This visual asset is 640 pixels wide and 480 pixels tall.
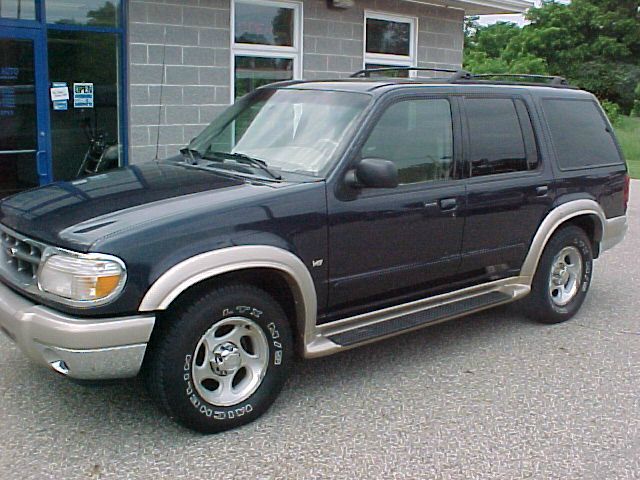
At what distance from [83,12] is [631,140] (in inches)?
938

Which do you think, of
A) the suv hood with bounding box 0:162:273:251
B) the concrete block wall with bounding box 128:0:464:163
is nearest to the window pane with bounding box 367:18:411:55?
the concrete block wall with bounding box 128:0:464:163

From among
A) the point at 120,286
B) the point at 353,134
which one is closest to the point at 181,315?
the point at 120,286

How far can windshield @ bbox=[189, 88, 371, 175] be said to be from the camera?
4746mm

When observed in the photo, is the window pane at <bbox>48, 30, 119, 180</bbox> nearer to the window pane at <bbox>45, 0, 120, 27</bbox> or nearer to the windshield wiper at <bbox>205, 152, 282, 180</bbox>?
the window pane at <bbox>45, 0, 120, 27</bbox>

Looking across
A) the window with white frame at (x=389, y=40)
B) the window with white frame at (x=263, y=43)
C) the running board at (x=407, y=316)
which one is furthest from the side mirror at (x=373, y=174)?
the window with white frame at (x=389, y=40)

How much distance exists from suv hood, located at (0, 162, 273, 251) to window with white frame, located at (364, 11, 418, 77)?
25.3ft

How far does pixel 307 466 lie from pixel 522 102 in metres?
3.36

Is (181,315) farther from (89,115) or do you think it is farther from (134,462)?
(89,115)

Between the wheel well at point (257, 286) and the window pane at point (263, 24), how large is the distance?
21.4 ft

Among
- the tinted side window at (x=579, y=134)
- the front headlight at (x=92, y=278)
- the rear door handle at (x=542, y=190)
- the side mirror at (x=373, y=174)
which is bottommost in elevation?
the front headlight at (x=92, y=278)

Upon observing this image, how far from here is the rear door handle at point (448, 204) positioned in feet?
16.5

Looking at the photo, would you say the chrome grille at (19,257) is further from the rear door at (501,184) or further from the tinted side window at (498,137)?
the tinted side window at (498,137)

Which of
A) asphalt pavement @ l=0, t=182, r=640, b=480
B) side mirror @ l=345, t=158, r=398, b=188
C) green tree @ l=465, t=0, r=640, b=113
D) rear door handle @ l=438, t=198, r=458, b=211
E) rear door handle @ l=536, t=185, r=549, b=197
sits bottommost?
asphalt pavement @ l=0, t=182, r=640, b=480

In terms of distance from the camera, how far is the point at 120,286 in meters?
3.68
